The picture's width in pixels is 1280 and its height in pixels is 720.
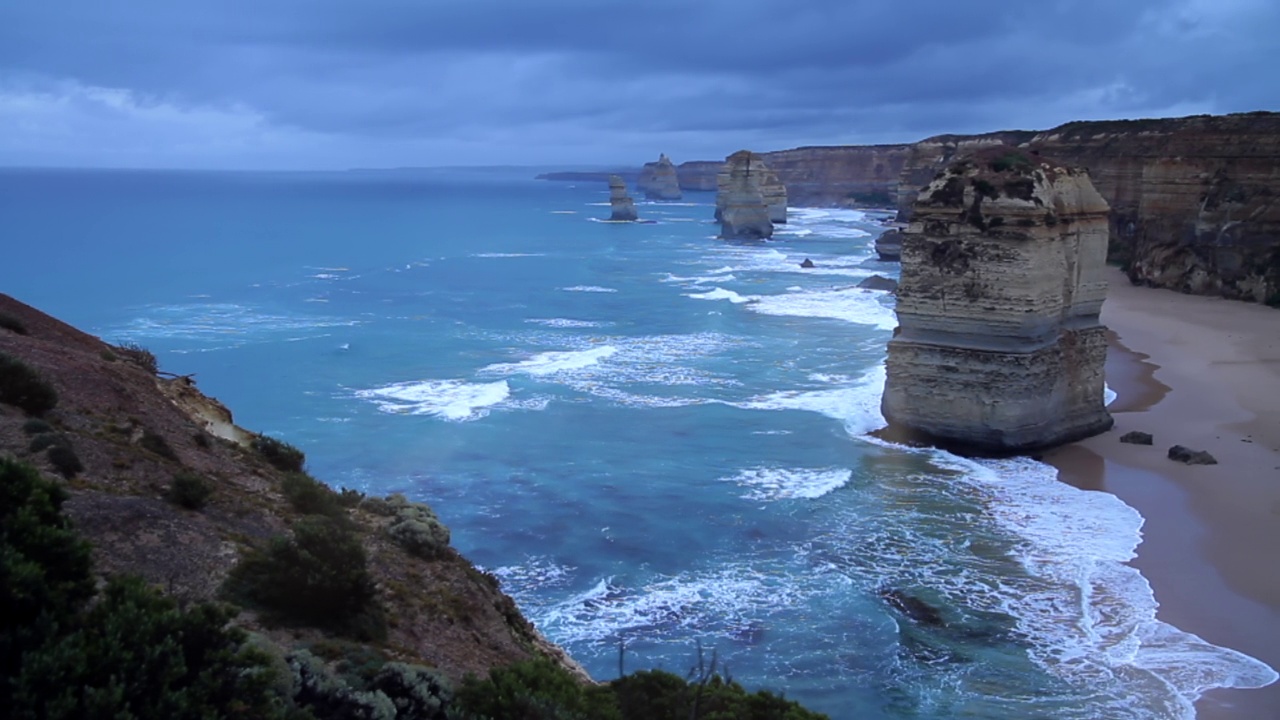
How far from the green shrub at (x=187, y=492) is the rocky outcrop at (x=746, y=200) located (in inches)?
3048

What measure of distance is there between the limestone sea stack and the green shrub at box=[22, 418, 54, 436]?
16.7 meters

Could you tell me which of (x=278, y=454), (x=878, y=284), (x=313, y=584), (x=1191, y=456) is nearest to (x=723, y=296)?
(x=878, y=284)

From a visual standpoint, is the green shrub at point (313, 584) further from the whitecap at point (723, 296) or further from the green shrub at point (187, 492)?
the whitecap at point (723, 296)

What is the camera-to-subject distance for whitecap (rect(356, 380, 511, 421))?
26891 millimetres

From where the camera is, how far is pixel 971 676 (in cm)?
1247

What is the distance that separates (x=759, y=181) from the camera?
85.6 meters

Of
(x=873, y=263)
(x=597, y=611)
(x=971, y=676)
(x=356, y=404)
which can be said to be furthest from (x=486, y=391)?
(x=873, y=263)

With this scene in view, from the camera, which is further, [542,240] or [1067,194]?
[542,240]

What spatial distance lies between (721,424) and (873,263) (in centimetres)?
4069

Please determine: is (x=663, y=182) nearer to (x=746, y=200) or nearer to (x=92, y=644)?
(x=746, y=200)

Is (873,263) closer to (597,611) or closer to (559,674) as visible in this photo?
(597,611)

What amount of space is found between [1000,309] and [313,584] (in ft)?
53.6

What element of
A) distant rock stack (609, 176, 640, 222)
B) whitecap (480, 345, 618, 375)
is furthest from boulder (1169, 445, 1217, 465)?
distant rock stack (609, 176, 640, 222)

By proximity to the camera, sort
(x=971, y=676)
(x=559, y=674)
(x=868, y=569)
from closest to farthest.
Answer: (x=559, y=674), (x=971, y=676), (x=868, y=569)
